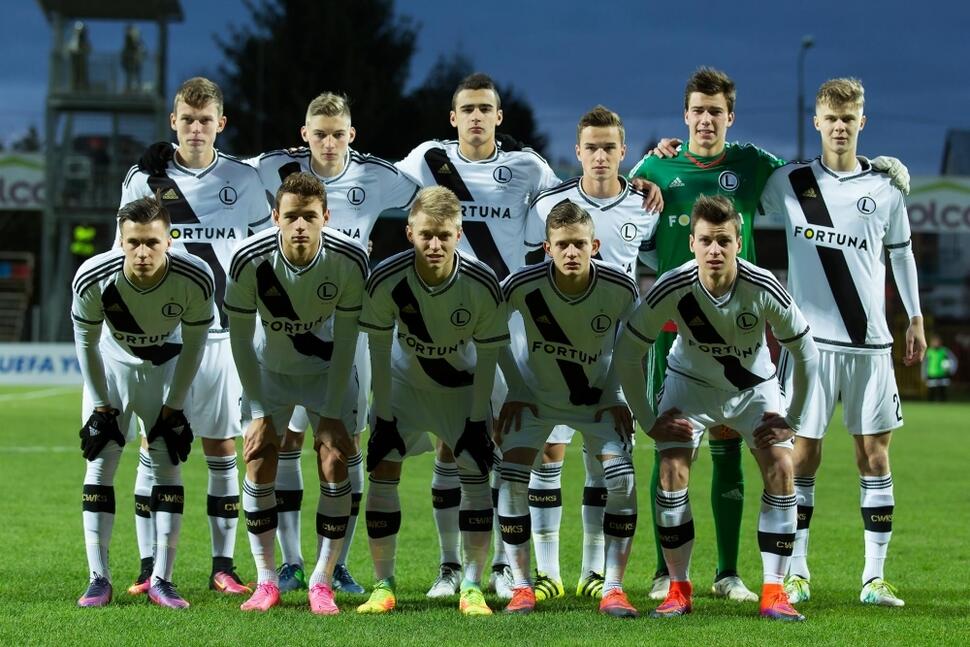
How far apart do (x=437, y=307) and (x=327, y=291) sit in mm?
490

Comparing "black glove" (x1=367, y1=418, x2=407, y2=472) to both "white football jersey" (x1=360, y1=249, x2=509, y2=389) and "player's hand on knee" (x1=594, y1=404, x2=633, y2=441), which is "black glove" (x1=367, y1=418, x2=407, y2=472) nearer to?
"white football jersey" (x1=360, y1=249, x2=509, y2=389)

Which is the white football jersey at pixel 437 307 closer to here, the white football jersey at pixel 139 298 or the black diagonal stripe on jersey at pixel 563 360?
the black diagonal stripe on jersey at pixel 563 360

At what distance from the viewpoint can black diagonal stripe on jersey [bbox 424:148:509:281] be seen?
6.57 meters

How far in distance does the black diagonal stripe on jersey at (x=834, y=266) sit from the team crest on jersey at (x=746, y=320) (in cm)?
92

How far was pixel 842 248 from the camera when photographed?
6219mm

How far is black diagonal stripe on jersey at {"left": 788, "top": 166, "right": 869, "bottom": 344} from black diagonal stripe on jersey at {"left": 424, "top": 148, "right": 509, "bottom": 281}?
5.00 feet

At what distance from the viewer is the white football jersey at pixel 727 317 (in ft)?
17.8

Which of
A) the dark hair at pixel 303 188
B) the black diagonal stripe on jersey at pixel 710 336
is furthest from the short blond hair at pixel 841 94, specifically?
the dark hair at pixel 303 188

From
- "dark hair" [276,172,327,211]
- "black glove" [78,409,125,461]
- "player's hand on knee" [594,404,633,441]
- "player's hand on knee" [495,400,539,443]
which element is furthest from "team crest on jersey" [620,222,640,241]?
"black glove" [78,409,125,461]

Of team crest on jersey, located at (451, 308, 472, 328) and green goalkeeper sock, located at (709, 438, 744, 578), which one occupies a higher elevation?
team crest on jersey, located at (451, 308, 472, 328)

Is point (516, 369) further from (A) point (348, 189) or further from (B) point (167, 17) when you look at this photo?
(B) point (167, 17)

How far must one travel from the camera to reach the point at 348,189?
651 cm

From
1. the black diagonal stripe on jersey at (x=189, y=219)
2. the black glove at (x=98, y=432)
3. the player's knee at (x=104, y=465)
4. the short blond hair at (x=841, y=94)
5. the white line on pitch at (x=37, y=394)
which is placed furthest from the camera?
the white line on pitch at (x=37, y=394)

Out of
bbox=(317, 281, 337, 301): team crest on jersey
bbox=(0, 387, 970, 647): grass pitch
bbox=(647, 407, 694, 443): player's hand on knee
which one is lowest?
bbox=(0, 387, 970, 647): grass pitch
